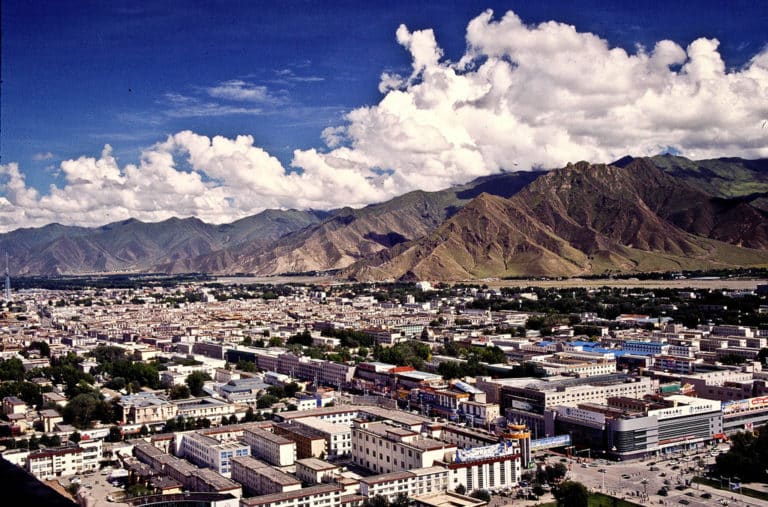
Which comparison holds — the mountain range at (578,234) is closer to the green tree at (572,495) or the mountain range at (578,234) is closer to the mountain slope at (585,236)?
the mountain slope at (585,236)

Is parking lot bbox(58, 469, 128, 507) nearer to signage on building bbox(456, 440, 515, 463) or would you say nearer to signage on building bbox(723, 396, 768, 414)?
signage on building bbox(456, 440, 515, 463)

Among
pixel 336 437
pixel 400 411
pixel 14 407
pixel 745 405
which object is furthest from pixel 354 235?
pixel 336 437

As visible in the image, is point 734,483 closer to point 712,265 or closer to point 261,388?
point 261,388

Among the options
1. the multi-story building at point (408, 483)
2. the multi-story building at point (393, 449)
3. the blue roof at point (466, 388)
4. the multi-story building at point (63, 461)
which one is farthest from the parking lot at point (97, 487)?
the blue roof at point (466, 388)

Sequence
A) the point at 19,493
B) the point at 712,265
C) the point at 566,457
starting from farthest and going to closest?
the point at 712,265, the point at 566,457, the point at 19,493

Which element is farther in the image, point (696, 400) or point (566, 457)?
point (696, 400)

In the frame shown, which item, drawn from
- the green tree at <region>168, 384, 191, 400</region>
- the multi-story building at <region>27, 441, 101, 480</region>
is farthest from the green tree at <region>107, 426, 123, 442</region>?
the green tree at <region>168, 384, 191, 400</region>

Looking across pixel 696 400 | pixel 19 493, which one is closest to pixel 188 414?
pixel 696 400
